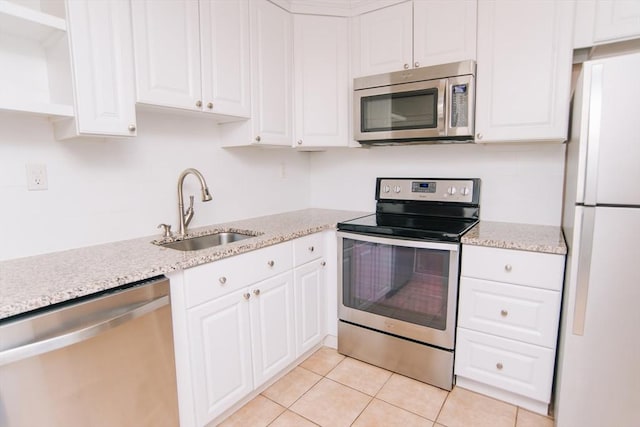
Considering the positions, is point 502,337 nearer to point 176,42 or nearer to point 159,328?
point 159,328

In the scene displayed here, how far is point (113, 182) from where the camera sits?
5.57 feet

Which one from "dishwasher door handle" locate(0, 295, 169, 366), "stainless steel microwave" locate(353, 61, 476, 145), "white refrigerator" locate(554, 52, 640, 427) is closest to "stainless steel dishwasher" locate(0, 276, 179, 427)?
"dishwasher door handle" locate(0, 295, 169, 366)

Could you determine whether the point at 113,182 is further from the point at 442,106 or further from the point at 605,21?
the point at 605,21

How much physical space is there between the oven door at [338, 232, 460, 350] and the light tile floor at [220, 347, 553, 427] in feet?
0.91

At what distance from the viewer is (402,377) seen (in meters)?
2.02

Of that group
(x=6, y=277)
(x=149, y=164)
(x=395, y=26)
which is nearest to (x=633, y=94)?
(x=395, y=26)

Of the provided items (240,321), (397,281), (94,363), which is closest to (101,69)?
(94,363)

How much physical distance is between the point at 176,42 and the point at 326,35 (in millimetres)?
1048

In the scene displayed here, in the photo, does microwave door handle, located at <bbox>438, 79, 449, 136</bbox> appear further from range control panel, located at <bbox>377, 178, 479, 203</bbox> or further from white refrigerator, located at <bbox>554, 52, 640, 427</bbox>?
white refrigerator, located at <bbox>554, 52, 640, 427</bbox>

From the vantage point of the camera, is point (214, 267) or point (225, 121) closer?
point (214, 267)

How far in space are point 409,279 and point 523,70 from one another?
126 cm

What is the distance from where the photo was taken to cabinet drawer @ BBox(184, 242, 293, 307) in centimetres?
145

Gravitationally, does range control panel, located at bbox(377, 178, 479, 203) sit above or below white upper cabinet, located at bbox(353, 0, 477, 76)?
below

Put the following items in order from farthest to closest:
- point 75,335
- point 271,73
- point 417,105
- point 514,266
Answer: point 271,73, point 417,105, point 514,266, point 75,335
